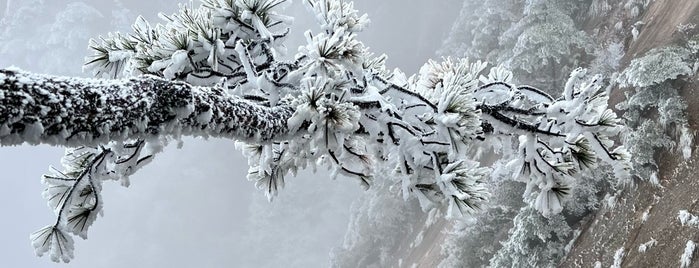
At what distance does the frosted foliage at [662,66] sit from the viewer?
315 inches

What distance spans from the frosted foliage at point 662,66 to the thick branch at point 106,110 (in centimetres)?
745

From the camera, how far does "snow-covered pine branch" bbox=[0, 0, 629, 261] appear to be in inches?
100

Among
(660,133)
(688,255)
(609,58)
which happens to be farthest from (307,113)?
(609,58)

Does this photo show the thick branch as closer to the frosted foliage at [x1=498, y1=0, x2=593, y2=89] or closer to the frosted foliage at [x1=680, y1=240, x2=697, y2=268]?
the frosted foliage at [x1=680, y1=240, x2=697, y2=268]

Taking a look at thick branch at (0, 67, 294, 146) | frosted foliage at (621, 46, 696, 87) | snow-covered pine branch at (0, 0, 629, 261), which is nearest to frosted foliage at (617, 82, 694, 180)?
frosted foliage at (621, 46, 696, 87)

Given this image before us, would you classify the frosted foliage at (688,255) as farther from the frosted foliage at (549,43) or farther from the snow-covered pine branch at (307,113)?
the frosted foliage at (549,43)

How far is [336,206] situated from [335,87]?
109ft

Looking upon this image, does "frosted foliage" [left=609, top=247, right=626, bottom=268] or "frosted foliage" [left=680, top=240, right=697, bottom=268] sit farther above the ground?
"frosted foliage" [left=609, top=247, right=626, bottom=268]

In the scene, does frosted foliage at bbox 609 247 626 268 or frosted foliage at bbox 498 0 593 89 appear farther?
frosted foliage at bbox 498 0 593 89

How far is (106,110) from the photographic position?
207cm

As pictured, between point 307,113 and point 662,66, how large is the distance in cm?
727

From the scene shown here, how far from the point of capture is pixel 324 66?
11.0 feet

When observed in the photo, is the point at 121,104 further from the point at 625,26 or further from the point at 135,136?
the point at 625,26

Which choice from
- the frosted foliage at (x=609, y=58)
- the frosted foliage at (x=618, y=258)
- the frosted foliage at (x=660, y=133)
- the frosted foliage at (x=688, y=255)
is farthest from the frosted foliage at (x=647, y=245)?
the frosted foliage at (x=609, y=58)
